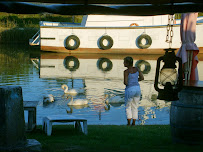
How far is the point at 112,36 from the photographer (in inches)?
1417

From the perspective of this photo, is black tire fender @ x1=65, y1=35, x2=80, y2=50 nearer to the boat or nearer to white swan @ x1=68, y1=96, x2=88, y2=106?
the boat

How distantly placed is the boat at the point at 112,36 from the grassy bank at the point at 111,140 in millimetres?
27114

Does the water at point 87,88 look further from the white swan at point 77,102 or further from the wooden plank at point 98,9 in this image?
the wooden plank at point 98,9

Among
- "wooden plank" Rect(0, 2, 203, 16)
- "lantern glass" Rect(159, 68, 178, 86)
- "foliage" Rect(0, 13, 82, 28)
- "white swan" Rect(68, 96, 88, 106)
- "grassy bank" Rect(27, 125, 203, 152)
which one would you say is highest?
"foliage" Rect(0, 13, 82, 28)

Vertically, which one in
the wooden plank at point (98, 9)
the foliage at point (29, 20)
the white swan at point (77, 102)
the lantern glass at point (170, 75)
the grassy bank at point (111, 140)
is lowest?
the grassy bank at point (111, 140)

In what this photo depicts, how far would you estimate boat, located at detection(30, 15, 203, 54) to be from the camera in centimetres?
3531

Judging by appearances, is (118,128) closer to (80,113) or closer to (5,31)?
(80,113)

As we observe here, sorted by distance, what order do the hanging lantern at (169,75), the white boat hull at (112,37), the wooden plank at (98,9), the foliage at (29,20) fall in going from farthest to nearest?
1. the foliage at (29,20)
2. the white boat hull at (112,37)
3. the hanging lantern at (169,75)
4. the wooden plank at (98,9)

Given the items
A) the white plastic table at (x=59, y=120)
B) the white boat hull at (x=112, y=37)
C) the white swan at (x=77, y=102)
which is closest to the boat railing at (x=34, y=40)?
the white boat hull at (x=112, y=37)

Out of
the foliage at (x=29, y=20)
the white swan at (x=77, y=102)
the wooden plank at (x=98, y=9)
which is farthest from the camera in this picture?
the foliage at (x=29, y=20)

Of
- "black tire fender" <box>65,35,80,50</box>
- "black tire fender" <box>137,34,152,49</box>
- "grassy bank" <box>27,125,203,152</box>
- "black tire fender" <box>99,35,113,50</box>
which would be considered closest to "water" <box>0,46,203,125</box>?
"grassy bank" <box>27,125,203,152</box>

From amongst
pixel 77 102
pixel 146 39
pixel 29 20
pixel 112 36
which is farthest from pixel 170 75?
pixel 29 20

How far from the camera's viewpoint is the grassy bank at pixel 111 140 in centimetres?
617

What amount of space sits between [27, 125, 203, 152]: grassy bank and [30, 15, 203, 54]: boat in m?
27.1
